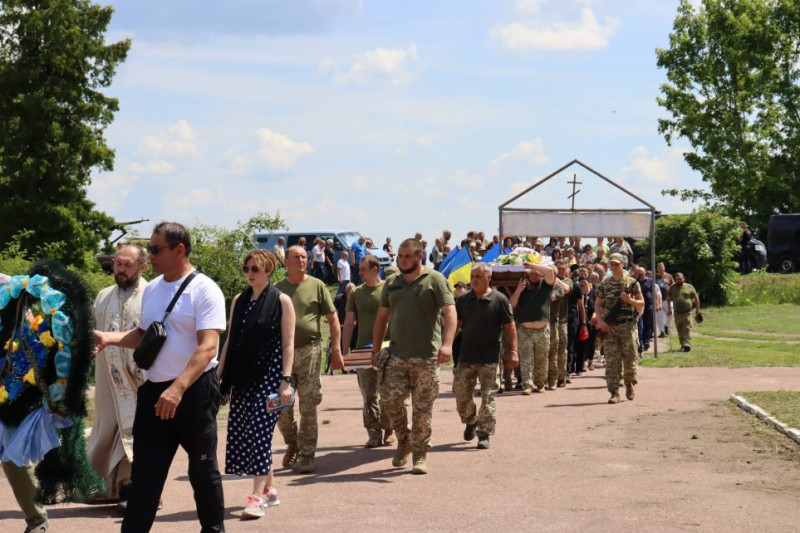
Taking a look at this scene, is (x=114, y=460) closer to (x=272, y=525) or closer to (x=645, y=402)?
(x=272, y=525)

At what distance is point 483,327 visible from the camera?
40.5ft

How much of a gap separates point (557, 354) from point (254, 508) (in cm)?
1102

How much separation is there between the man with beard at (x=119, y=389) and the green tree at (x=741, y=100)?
167 feet

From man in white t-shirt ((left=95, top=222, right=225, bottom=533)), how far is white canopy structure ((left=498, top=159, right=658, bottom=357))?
1569 cm

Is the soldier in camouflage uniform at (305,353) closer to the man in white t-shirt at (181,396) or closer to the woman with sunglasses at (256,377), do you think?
the woman with sunglasses at (256,377)

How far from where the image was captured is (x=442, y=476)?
10.5 meters

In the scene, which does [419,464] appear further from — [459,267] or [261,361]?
[459,267]

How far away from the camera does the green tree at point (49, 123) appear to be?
125 feet

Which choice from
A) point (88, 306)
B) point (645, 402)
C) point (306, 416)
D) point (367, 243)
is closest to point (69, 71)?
point (367, 243)

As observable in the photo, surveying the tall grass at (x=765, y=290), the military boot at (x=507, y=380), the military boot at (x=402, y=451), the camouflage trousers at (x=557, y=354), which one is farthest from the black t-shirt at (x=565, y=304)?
the tall grass at (x=765, y=290)

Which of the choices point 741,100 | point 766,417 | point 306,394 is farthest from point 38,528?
point 741,100

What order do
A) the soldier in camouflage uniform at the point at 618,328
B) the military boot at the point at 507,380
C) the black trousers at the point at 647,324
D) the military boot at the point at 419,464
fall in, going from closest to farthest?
the military boot at the point at 419,464 → the soldier in camouflage uniform at the point at 618,328 → the military boot at the point at 507,380 → the black trousers at the point at 647,324

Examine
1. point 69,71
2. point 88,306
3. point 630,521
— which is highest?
point 69,71

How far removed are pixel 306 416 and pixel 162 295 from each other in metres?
4.17
